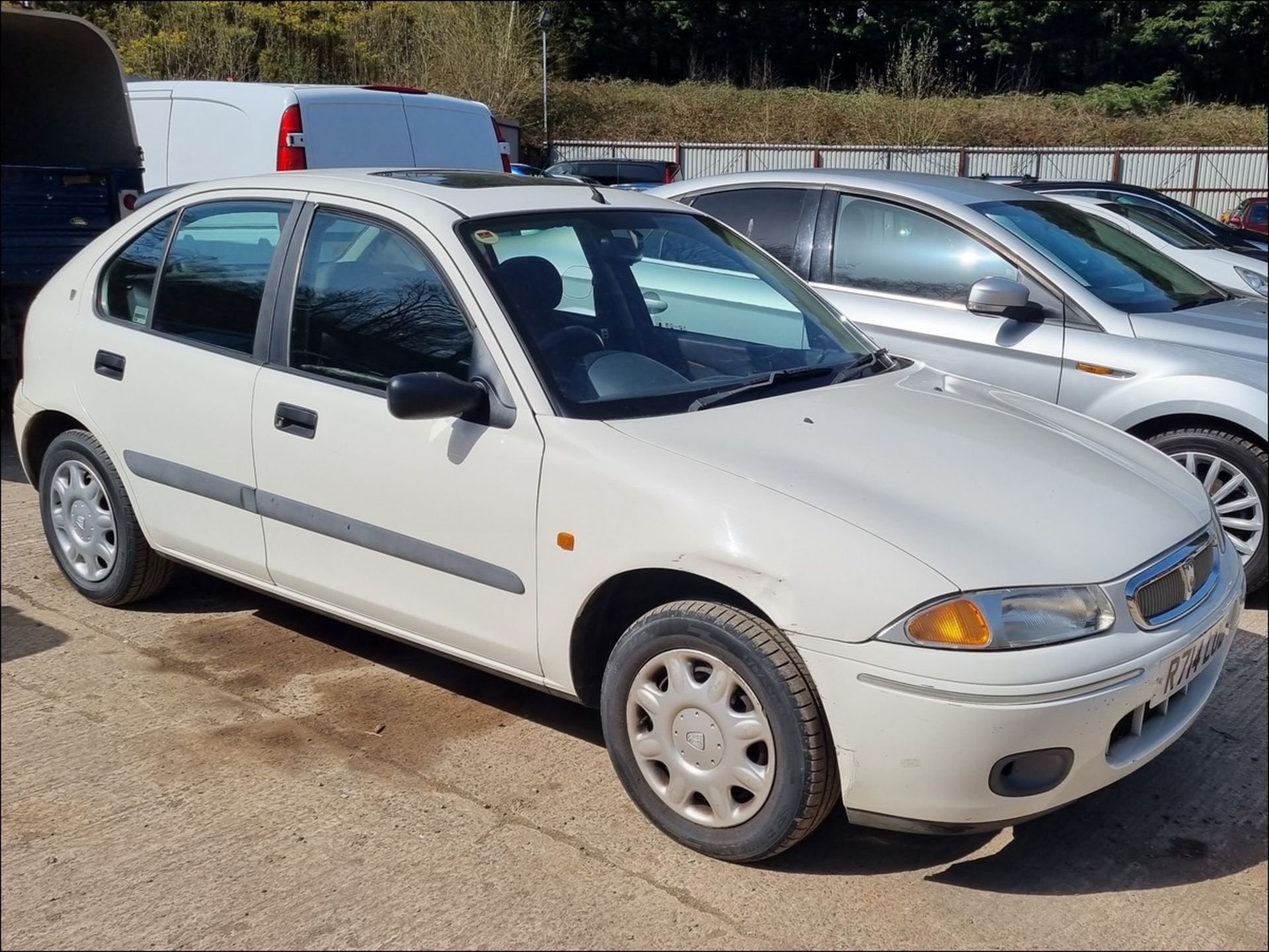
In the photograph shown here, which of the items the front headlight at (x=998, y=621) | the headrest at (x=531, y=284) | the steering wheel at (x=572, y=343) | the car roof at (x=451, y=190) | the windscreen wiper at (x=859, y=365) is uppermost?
the car roof at (x=451, y=190)

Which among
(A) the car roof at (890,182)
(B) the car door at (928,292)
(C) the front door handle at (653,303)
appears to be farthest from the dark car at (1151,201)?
(C) the front door handle at (653,303)

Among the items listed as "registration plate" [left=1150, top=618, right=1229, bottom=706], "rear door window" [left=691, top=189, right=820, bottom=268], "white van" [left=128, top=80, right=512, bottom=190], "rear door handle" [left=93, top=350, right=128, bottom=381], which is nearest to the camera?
"registration plate" [left=1150, top=618, right=1229, bottom=706]

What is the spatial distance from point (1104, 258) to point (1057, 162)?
23.5m

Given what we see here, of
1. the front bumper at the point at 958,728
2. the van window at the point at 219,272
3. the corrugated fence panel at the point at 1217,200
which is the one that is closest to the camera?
the front bumper at the point at 958,728

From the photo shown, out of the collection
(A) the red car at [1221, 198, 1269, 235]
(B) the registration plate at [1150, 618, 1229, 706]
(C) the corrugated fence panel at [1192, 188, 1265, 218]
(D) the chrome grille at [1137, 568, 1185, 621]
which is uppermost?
(D) the chrome grille at [1137, 568, 1185, 621]

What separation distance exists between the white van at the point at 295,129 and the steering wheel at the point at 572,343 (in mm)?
5379

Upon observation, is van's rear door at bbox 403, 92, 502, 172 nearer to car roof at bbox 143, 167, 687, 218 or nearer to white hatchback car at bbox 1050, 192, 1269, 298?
white hatchback car at bbox 1050, 192, 1269, 298

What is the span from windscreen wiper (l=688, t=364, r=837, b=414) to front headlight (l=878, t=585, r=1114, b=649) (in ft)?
3.14

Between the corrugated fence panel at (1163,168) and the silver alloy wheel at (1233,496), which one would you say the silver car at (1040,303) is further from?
the corrugated fence panel at (1163,168)

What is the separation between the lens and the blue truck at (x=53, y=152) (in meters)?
7.54

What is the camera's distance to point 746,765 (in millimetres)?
2971

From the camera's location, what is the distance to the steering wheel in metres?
3.46

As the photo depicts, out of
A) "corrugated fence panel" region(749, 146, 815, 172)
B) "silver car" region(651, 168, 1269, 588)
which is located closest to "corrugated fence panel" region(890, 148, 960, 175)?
"corrugated fence panel" region(749, 146, 815, 172)

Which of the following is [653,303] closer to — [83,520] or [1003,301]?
[1003,301]
